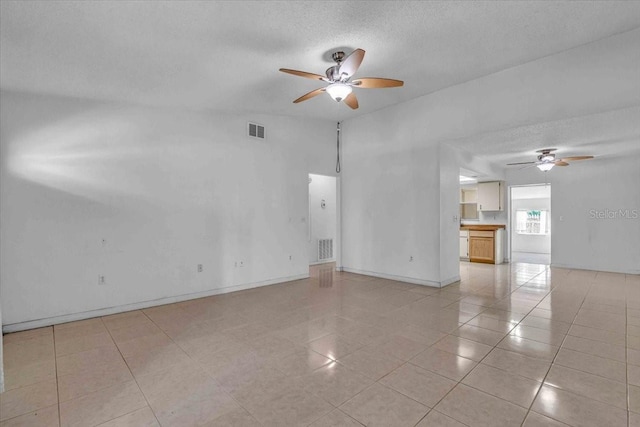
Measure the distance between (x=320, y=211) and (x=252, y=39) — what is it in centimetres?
Result: 537

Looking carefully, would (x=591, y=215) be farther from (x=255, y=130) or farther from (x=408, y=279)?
(x=255, y=130)

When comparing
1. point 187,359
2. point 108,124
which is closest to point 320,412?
point 187,359

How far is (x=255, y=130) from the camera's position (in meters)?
5.36

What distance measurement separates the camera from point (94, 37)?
106 inches

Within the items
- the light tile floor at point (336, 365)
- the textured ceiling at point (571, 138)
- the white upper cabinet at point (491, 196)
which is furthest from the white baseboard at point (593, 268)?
the light tile floor at point (336, 365)

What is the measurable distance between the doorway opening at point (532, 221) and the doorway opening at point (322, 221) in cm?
638

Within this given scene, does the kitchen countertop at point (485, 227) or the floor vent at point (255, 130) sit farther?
the kitchen countertop at point (485, 227)

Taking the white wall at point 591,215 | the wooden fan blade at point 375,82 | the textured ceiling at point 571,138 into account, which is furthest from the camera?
the white wall at point 591,215

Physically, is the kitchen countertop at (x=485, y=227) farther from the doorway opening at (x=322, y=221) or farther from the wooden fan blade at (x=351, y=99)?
the wooden fan blade at (x=351, y=99)

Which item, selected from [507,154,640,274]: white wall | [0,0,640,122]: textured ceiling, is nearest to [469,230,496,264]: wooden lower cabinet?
[507,154,640,274]: white wall

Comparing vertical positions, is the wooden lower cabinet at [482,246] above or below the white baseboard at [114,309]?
above

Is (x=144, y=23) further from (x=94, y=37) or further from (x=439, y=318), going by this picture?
(x=439, y=318)

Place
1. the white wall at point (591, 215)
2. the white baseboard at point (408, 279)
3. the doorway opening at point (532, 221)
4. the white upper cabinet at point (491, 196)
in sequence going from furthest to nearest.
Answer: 1. the doorway opening at point (532, 221)
2. the white upper cabinet at point (491, 196)
3. the white wall at point (591, 215)
4. the white baseboard at point (408, 279)

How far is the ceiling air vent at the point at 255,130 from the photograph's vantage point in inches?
209
